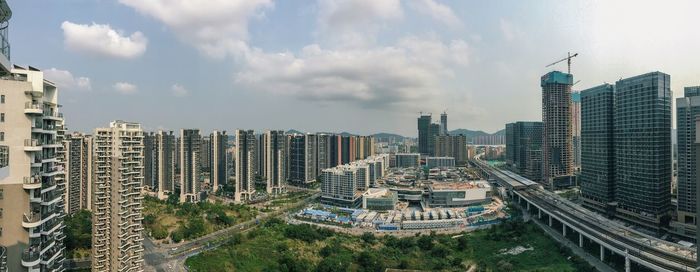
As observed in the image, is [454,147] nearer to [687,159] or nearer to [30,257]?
[687,159]

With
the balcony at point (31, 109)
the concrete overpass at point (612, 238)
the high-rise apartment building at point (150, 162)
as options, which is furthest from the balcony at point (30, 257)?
the high-rise apartment building at point (150, 162)

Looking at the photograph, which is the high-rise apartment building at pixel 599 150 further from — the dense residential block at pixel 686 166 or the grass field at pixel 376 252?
the grass field at pixel 376 252

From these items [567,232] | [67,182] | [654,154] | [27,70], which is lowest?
[567,232]

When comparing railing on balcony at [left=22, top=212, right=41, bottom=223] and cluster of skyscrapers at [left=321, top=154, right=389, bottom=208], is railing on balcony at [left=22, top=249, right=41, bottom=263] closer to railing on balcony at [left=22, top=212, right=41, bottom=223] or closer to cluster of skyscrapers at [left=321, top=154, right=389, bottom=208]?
railing on balcony at [left=22, top=212, right=41, bottom=223]

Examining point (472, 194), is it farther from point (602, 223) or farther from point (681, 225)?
point (681, 225)

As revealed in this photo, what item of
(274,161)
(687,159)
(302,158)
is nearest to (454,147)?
(302,158)

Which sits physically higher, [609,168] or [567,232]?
[609,168]

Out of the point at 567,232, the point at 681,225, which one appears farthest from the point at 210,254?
the point at 681,225
